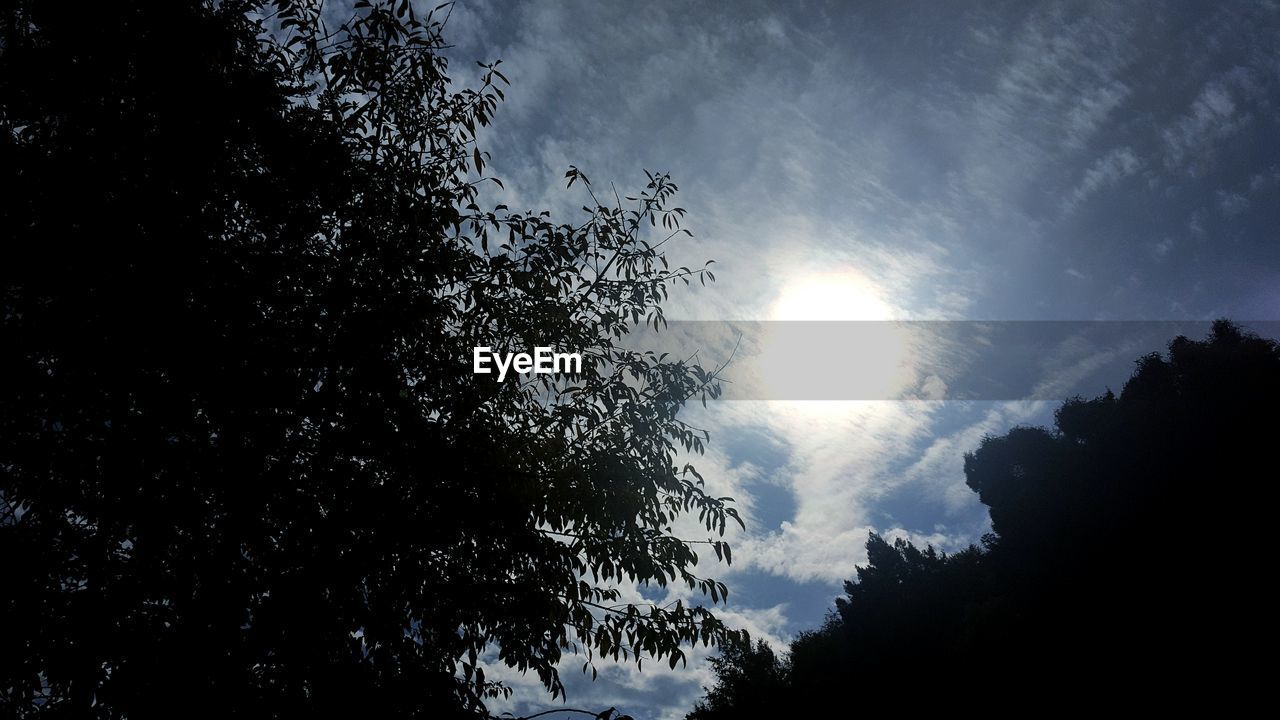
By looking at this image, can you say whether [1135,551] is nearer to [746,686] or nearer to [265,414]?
[265,414]

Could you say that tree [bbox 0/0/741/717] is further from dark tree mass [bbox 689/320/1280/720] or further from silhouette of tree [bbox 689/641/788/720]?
silhouette of tree [bbox 689/641/788/720]

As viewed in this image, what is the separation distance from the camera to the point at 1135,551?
65.7 ft

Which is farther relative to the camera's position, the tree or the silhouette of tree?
the silhouette of tree

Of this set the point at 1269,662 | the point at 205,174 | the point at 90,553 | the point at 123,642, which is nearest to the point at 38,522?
the point at 90,553

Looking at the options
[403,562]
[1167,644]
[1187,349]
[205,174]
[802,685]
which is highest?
[1187,349]

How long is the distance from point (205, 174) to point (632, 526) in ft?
18.1

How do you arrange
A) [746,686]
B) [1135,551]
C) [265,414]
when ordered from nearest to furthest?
[265,414] → [1135,551] → [746,686]

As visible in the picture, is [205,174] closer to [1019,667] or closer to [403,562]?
[403,562]

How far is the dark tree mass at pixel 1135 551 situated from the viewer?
681 inches

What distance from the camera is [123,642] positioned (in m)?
4.19

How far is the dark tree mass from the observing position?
17297 mm

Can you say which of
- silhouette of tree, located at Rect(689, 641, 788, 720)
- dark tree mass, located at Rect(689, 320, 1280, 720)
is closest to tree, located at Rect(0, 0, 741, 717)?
dark tree mass, located at Rect(689, 320, 1280, 720)

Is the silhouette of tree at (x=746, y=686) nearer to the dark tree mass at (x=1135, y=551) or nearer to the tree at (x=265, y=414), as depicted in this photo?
the dark tree mass at (x=1135, y=551)

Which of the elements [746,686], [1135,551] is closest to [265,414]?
[1135,551]
